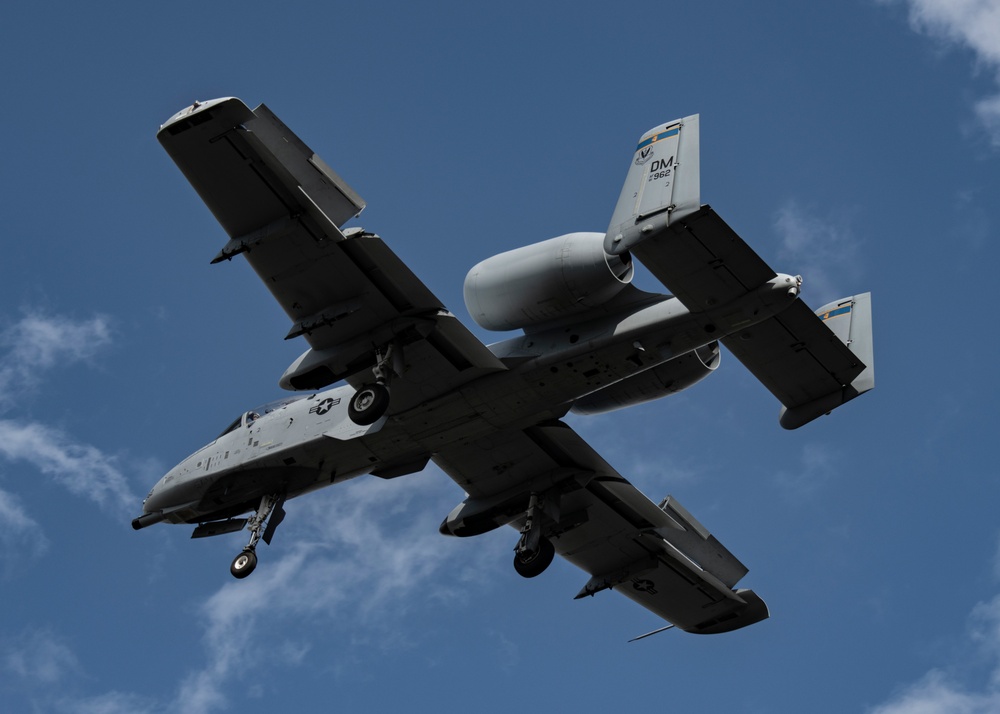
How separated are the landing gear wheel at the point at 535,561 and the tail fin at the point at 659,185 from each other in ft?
29.2

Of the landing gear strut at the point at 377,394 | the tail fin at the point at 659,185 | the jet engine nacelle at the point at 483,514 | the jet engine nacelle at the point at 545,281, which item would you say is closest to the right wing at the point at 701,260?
the tail fin at the point at 659,185

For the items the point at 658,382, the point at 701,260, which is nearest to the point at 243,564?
the point at 658,382

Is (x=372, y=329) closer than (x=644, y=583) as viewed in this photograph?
Yes

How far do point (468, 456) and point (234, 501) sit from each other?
17.5 ft

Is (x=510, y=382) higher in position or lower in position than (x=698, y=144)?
lower

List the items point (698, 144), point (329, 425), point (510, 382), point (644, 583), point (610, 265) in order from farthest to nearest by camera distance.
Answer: point (644, 583) → point (329, 425) → point (510, 382) → point (610, 265) → point (698, 144)

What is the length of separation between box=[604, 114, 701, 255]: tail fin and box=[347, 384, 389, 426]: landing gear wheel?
5.37 m

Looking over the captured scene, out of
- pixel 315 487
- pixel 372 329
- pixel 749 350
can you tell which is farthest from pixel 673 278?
pixel 315 487

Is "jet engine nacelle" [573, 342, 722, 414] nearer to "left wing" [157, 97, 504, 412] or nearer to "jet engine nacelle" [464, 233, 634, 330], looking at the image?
"jet engine nacelle" [464, 233, 634, 330]

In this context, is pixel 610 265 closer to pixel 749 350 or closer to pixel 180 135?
pixel 749 350

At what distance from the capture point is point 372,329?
26.9m

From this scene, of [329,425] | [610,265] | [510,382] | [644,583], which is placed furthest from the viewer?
[644,583]

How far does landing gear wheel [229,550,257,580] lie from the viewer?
29.5 m

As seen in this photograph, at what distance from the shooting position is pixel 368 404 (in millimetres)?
26594
